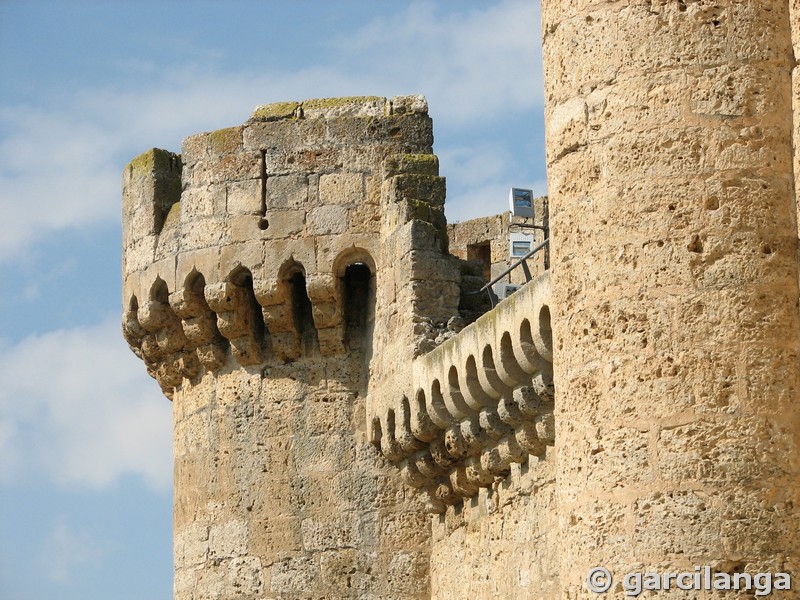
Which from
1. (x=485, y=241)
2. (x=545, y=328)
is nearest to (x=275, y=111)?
(x=485, y=241)

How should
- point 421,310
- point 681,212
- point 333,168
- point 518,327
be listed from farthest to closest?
point 333,168
point 421,310
point 518,327
point 681,212

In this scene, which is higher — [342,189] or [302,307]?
[342,189]

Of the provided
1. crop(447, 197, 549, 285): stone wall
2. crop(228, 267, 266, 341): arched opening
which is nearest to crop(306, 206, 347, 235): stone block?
crop(228, 267, 266, 341): arched opening

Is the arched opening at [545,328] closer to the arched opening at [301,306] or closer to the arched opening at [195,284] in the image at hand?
the arched opening at [301,306]

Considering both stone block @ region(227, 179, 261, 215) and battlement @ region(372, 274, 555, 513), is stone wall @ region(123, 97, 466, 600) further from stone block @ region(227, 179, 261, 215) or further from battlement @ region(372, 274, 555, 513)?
battlement @ region(372, 274, 555, 513)

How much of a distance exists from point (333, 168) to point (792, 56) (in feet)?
24.4

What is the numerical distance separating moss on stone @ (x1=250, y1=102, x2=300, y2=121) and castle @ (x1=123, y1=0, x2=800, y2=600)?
0.02 metres

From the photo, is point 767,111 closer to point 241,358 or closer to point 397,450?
point 397,450

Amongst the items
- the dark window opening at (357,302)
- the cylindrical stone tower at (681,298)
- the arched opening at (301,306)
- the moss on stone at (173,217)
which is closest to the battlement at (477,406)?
the dark window opening at (357,302)

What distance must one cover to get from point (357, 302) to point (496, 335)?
315 cm

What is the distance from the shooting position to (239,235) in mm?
17375

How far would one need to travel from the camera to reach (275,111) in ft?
58.1

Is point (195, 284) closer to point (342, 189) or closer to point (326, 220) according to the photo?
point (326, 220)

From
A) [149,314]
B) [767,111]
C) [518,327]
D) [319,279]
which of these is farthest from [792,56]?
[149,314]
